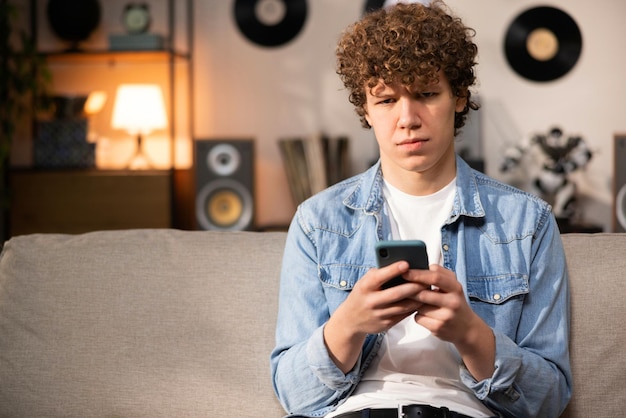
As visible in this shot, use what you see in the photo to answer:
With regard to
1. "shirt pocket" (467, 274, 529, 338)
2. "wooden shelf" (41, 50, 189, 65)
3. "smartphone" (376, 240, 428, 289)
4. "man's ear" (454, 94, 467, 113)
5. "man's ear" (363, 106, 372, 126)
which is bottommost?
"shirt pocket" (467, 274, 529, 338)

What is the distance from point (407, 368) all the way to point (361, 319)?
195 millimetres

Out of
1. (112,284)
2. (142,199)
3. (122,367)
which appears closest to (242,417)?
(122,367)

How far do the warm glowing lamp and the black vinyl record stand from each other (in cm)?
185

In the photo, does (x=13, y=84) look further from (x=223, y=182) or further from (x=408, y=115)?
(x=408, y=115)

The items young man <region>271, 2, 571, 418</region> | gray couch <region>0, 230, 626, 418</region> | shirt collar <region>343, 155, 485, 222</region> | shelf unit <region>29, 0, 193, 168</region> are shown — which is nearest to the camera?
young man <region>271, 2, 571, 418</region>

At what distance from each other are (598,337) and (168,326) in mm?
809

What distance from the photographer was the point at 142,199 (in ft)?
15.0

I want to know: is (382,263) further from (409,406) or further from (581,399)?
(581,399)

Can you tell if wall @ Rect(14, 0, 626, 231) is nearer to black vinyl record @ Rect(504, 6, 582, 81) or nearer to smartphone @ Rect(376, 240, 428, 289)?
black vinyl record @ Rect(504, 6, 582, 81)

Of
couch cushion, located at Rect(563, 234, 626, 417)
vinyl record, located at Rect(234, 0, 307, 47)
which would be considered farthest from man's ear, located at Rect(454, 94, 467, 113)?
vinyl record, located at Rect(234, 0, 307, 47)

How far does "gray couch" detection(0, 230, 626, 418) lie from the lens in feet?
5.32

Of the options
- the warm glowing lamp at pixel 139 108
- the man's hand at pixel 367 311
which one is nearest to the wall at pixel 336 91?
the warm glowing lamp at pixel 139 108

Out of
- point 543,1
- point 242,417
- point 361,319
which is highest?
point 543,1

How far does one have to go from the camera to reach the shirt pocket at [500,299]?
146 centimetres
